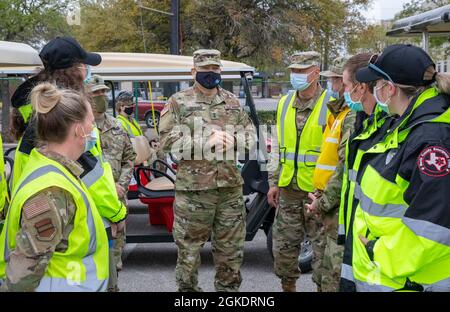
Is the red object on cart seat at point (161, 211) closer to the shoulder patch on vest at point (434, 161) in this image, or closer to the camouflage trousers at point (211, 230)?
the camouflage trousers at point (211, 230)

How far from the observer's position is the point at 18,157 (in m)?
2.82

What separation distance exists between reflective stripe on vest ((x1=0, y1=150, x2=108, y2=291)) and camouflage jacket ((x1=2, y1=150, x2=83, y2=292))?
0.04 meters

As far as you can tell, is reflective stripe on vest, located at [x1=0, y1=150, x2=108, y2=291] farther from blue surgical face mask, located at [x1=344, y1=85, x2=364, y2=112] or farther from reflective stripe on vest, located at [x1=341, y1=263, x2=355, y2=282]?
blue surgical face mask, located at [x1=344, y1=85, x2=364, y2=112]

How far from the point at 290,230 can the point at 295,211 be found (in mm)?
170

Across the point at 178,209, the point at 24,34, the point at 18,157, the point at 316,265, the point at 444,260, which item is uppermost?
the point at 24,34

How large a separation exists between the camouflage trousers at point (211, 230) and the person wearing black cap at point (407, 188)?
1.88 meters

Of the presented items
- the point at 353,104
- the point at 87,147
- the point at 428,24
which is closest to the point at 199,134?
the point at 353,104

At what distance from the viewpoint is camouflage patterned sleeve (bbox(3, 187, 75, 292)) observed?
1.98 metres

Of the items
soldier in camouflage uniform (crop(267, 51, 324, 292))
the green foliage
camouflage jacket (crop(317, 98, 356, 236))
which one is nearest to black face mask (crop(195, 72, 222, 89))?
soldier in camouflage uniform (crop(267, 51, 324, 292))

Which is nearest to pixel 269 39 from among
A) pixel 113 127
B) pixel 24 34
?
pixel 24 34

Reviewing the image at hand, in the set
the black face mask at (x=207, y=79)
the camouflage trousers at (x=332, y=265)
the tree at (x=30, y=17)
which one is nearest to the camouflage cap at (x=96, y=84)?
the black face mask at (x=207, y=79)

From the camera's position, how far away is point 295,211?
14.6ft
